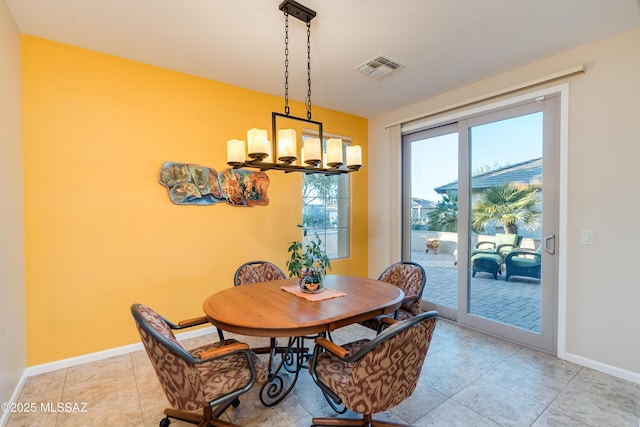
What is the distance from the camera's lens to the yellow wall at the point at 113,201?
2.52m

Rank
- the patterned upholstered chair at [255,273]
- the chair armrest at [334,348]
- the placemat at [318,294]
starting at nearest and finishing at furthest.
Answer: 1. the chair armrest at [334,348]
2. the placemat at [318,294]
3. the patterned upholstered chair at [255,273]

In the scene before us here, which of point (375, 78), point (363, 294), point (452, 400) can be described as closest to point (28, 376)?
point (363, 294)

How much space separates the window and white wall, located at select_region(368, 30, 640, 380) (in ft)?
8.70

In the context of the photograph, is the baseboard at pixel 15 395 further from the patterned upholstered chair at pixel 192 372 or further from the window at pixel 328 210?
the window at pixel 328 210

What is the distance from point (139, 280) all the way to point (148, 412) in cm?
131

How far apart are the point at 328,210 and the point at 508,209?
7.47 ft

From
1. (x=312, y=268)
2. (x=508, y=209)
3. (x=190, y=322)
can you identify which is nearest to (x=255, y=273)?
(x=312, y=268)

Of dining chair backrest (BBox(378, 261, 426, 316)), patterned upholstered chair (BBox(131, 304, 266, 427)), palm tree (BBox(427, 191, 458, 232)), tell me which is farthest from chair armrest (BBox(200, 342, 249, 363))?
palm tree (BBox(427, 191, 458, 232))

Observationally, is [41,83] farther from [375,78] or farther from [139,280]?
[375,78]

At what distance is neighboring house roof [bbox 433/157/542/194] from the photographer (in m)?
2.96

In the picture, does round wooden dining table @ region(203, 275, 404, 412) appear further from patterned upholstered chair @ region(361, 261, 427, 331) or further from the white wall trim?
the white wall trim

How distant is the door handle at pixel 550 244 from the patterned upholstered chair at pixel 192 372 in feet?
9.39

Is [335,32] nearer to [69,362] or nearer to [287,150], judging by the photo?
[287,150]

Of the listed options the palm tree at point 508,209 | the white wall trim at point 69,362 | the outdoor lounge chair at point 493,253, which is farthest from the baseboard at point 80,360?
the palm tree at point 508,209
